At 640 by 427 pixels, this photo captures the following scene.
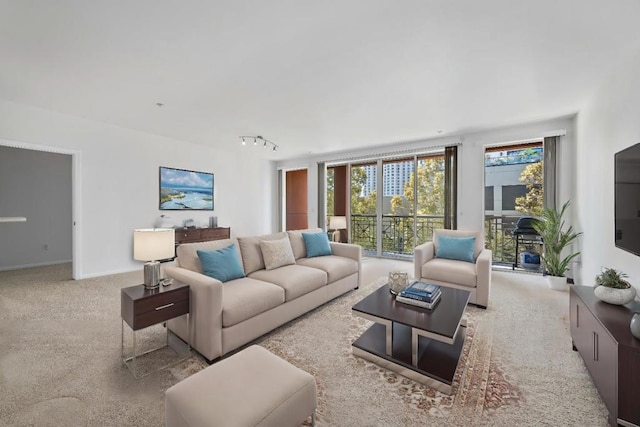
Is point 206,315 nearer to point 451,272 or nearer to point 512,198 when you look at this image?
point 451,272

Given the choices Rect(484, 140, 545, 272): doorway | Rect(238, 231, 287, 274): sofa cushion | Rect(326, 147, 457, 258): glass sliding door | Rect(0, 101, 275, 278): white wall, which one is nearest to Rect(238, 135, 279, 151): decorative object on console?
Rect(0, 101, 275, 278): white wall

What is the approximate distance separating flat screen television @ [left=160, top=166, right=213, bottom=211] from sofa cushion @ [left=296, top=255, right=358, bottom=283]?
341cm

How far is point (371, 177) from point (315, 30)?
4387 millimetres

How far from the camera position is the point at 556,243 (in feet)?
12.8

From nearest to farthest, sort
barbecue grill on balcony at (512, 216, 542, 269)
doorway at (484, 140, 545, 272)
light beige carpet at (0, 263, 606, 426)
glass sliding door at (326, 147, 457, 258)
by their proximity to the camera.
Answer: light beige carpet at (0, 263, 606, 426) → barbecue grill on balcony at (512, 216, 542, 269) → doorway at (484, 140, 545, 272) → glass sliding door at (326, 147, 457, 258)

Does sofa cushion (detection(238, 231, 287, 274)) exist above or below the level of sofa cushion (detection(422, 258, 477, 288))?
above

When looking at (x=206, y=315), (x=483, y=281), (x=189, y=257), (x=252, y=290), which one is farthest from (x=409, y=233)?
(x=206, y=315)

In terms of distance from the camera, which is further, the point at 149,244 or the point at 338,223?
the point at 338,223

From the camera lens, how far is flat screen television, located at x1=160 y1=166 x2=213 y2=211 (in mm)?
5305

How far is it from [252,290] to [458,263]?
8.64ft

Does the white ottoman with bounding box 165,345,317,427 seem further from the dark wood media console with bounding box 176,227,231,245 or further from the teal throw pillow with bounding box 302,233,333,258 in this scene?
the dark wood media console with bounding box 176,227,231,245

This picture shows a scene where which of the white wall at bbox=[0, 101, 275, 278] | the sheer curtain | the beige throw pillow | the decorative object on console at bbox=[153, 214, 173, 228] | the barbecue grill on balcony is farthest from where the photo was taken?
the decorative object on console at bbox=[153, 214, 173, 228]

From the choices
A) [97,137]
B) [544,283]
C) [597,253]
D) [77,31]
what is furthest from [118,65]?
[544,283]

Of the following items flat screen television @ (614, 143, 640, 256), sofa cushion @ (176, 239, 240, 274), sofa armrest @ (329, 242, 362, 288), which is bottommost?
sofa armrest @ (329, 242, 362, 288)
